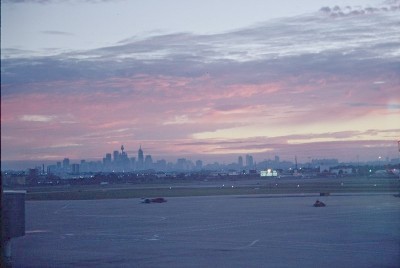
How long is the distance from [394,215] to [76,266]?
2657cm

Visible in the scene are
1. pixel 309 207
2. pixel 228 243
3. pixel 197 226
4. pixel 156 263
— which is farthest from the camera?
pixel 309 207

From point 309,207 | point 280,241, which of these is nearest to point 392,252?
point 280,241

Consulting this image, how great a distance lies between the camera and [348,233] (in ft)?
112

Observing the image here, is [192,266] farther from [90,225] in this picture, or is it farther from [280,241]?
[90,225]

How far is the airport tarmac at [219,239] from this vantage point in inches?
1000

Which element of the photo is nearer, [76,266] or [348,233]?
[76,266]

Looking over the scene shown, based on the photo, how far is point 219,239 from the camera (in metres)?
32.6

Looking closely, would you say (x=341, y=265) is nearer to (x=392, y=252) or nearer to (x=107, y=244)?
(x=392, y=252)

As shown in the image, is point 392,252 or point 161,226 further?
point 161,226

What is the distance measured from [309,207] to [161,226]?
1845cm

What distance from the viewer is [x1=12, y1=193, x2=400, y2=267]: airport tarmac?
25406mm

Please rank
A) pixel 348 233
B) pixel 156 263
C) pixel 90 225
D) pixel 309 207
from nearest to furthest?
pixel 156 263, pixel 348 233, pixel 90 225, pixel 309 207

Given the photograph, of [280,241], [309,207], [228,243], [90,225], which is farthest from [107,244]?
[309,207]

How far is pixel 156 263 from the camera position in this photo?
24953 mm
